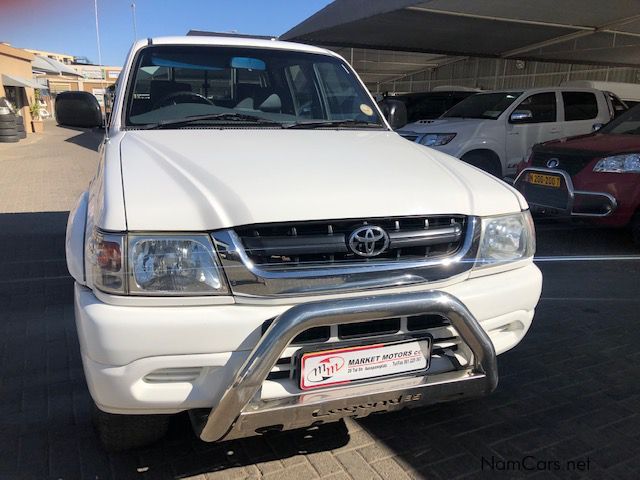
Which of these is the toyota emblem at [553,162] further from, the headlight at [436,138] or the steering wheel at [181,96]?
the steering wheel at [181,96]

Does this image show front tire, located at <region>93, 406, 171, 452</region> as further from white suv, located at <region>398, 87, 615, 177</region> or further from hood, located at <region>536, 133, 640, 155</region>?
white suv, located at <region>398, 87, 615, 177</region>

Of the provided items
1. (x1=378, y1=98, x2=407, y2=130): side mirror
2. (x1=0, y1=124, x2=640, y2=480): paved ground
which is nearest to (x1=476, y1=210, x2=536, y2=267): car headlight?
(x1=0, y1=124, x2=640, y2=480): paved ground

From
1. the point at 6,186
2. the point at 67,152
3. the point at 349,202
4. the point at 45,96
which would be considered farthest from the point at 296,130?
the point at 45,96

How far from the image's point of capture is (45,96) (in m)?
38.4

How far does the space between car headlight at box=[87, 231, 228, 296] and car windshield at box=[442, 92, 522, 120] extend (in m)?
7.86

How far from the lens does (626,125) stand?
21.7 ft

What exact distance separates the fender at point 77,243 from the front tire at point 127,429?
2.02 ft

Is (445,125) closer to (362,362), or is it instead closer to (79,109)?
(79,109)

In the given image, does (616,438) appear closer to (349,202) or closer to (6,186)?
(349,202)

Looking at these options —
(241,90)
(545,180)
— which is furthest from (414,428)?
(545,180)

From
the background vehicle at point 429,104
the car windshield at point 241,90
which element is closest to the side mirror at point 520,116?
the background vehicle at point 429,104

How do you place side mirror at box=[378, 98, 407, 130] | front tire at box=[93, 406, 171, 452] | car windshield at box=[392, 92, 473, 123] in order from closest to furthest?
front tire at box=[93, 406, 171, 452] → side mirror at box=[378, 98, 407, 130] → car windshield at box=[392, 92, 473, 123]

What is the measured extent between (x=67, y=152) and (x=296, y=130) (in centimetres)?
1470

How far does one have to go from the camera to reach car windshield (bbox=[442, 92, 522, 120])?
8867mm
